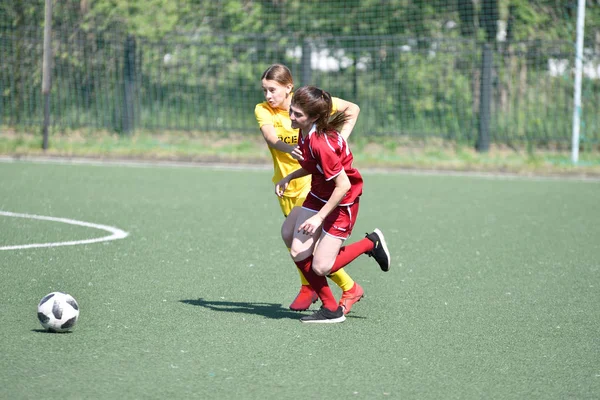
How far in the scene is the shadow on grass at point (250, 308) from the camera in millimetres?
5902

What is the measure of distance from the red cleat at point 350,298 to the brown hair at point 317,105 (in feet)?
3.68

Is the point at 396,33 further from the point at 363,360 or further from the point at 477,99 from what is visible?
the point at 363,360

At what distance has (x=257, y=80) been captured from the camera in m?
20.6

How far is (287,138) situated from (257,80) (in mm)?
14414

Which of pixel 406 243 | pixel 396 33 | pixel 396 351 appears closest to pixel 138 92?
pixel 396 33

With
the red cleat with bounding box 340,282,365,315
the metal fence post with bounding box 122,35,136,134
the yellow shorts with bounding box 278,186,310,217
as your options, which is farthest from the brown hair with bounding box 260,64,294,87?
the metal fence post with bounding box 122,35,136,134

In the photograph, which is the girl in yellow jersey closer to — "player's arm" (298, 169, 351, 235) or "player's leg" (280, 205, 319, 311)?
"player's leg" (280, 205, 319, 311)

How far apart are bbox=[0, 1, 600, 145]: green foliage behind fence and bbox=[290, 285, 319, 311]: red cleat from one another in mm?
13061

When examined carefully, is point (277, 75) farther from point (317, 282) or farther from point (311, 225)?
point (317, 282)

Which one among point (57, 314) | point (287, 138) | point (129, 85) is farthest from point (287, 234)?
point (129, 85)

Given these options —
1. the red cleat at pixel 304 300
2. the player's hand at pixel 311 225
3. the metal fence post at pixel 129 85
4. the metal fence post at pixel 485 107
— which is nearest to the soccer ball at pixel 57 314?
the player's hand at pixel 311 225

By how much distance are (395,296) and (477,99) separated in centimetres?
1425

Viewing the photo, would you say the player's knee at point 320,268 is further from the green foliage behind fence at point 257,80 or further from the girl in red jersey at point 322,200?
the green foliage behind fence at point 257,80

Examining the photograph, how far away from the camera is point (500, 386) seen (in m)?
4.38
